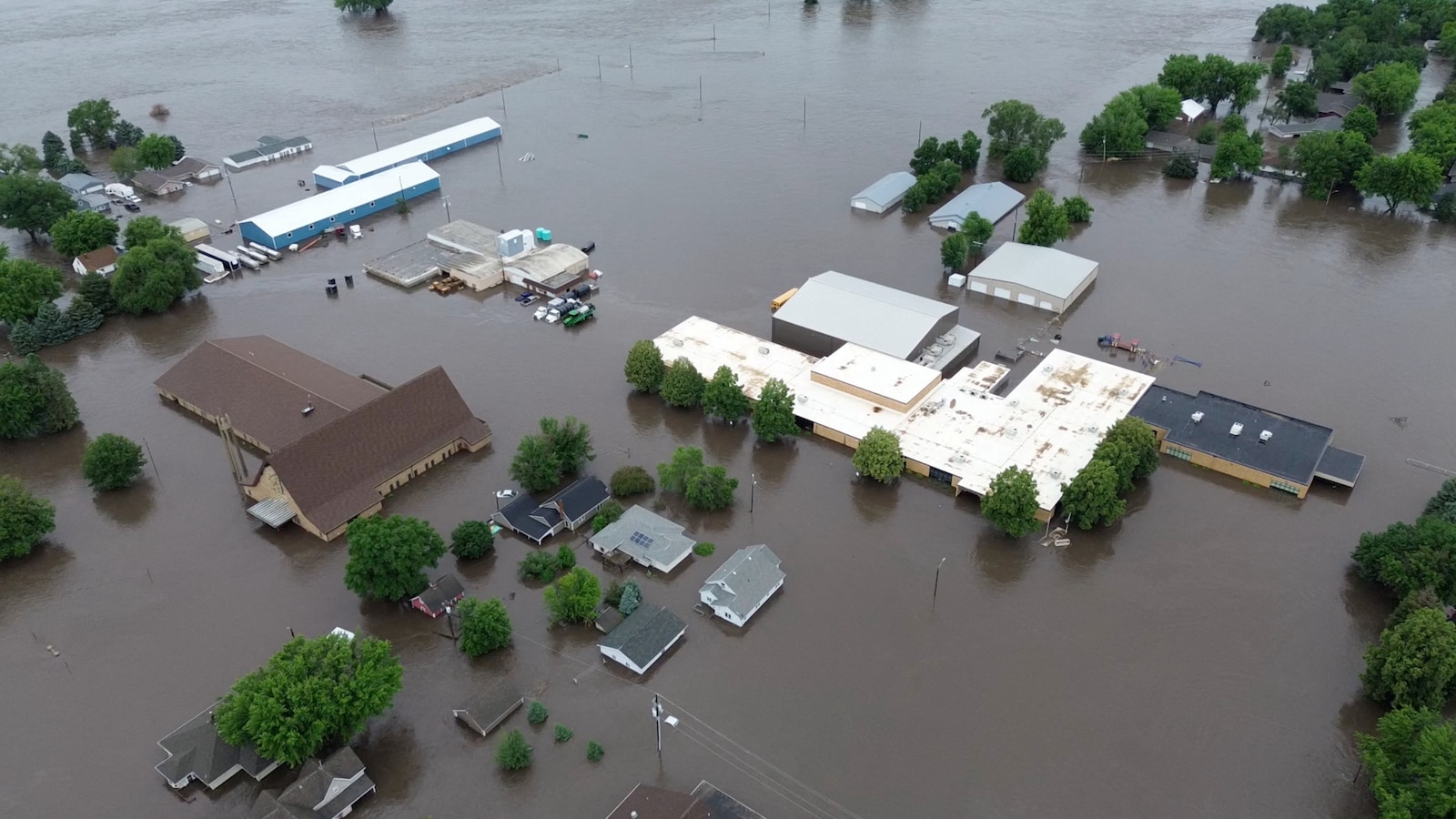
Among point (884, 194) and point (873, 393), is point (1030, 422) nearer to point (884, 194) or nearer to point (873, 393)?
point (873, 393)

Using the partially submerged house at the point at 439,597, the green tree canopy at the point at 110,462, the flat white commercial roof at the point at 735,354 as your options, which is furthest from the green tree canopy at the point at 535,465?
the green tree canopy at the point at 110,462

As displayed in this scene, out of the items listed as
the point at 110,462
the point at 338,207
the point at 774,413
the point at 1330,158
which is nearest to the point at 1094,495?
the point at 774,413

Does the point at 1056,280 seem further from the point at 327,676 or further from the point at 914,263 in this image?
the point at 327,676

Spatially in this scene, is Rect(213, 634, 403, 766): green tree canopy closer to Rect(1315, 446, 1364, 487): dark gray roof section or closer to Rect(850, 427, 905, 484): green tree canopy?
Rect(850, 427, 905, 484): green tree canopy

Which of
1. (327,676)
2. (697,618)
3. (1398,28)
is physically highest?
(1398,28)

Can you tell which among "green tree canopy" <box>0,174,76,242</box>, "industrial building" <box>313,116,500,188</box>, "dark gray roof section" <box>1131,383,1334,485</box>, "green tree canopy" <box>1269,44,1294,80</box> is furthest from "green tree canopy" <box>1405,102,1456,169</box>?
"green tree canopy" <box>0,174,76,242</box>

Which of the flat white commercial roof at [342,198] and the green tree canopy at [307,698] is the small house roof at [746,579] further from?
the flat white commercial roof at [342,198]

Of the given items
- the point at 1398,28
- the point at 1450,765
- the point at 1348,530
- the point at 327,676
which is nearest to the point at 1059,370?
the point at 1348,530
